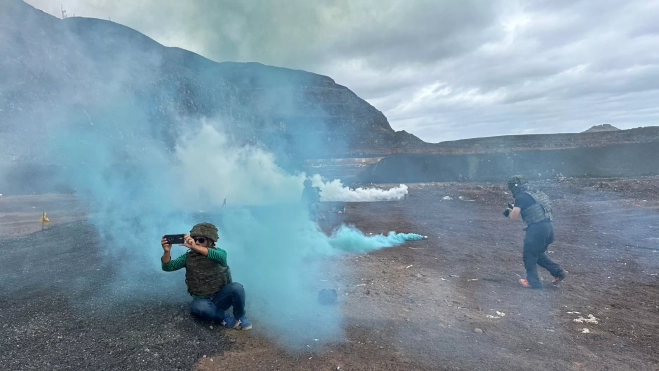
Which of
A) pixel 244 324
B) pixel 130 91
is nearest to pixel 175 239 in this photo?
pixel 244 324

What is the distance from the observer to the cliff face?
31297 millimetres

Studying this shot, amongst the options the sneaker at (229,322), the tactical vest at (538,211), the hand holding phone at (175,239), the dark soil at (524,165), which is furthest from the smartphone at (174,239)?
the dark soil at (524,165)

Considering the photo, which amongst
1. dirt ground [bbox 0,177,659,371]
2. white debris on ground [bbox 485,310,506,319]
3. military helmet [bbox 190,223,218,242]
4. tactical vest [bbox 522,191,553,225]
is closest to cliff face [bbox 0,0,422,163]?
dirt ground [bbox 0,177,659,371]

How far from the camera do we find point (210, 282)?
4.62 metres

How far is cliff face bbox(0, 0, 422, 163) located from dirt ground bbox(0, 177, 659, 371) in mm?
26251

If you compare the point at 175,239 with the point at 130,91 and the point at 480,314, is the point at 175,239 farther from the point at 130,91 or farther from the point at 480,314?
the point at 130,91

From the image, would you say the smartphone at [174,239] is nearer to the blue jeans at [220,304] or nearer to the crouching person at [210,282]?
the crouching person at [210,282]

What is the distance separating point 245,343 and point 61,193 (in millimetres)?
27510

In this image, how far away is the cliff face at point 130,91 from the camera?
103 feet

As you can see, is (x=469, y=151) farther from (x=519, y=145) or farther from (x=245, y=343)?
(x=245, y=343)

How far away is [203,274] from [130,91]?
37.9m

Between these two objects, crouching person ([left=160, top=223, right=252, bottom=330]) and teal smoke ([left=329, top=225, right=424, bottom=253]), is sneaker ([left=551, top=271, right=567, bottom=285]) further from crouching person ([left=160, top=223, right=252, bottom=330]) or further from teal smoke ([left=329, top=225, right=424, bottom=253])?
crouching person ([left=160, top=223, right=252, bottom=330])

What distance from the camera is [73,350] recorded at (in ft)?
13.0

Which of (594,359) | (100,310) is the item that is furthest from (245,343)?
(594,359)
